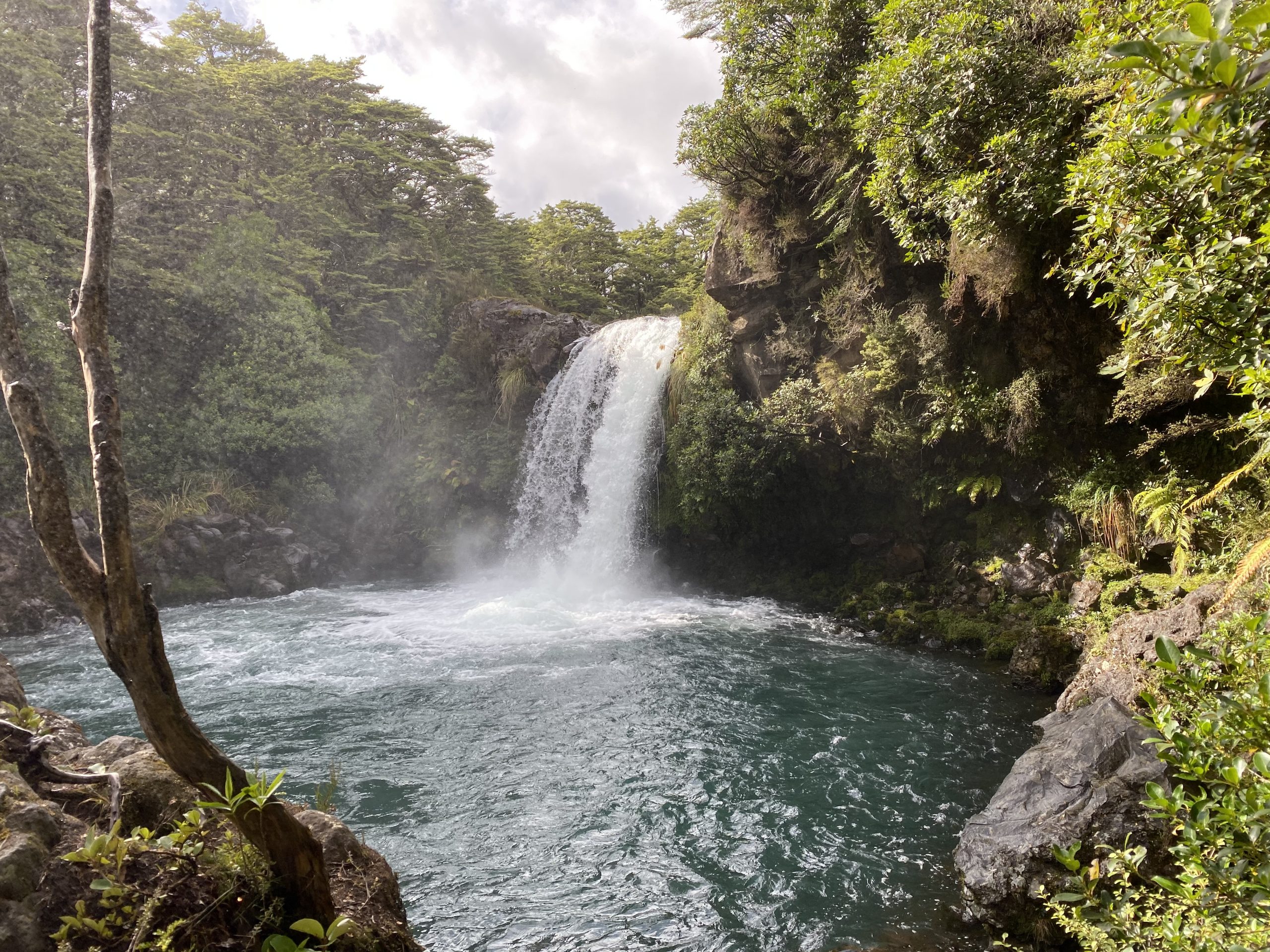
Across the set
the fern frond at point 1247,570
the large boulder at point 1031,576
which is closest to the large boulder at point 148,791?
the fern frond at point 1247,570

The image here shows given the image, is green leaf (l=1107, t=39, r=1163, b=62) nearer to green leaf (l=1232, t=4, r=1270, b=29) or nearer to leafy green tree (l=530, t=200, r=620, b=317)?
green leaf (l=1232, t=4, r=1270, b=29)

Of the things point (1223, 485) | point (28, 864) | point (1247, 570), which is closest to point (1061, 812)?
point (1247, 570)

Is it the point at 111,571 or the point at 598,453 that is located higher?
the point at 598,453

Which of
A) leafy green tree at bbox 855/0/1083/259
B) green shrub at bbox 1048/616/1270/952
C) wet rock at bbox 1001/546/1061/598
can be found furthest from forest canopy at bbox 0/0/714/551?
green shrub at bbox 1048/616/1270/952

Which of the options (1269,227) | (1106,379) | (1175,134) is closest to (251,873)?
(1175,134)

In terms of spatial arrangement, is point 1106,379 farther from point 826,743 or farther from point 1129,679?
point 826,743

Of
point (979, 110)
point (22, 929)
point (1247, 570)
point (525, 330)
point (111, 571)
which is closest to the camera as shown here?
point (22, 929)

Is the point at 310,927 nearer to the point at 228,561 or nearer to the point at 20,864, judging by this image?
the point at 20,864

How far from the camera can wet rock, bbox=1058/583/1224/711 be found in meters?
5.62

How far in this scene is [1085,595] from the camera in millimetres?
8172

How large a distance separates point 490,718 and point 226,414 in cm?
1299

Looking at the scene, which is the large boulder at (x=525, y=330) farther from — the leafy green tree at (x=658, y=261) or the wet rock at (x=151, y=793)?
the wet rock at (x=151, y=793)

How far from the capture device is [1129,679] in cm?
588

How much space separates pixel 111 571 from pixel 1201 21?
13.7 ft
